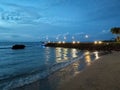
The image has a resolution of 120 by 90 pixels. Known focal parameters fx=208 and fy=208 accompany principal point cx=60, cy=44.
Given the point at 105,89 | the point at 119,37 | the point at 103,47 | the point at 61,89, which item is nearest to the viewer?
the point at 105,89

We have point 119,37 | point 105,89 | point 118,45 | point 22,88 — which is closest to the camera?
point 105,89

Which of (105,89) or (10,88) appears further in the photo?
(10,88)

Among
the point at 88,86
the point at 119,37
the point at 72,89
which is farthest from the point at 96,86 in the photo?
the point at 119,37

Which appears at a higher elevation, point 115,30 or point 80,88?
point 115,30

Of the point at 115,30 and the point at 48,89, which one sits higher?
the point at 115,30

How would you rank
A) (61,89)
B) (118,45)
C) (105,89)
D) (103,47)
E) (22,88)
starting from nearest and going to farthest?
(105,89) → (61,89) → (22,88) → (118,45) → (103,47)

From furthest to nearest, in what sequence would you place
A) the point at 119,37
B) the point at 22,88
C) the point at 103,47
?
the point at 119,37, the point at 103,47, the point at 22,88

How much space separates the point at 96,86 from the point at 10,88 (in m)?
6.16

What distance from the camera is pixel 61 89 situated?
13367 millimetres

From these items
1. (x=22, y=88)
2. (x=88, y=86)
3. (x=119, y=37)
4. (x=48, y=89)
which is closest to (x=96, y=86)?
(x=88, y=86)

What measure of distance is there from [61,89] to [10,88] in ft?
13.2

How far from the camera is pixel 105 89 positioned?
12523 mm

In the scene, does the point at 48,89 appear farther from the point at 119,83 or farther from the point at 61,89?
the point at 119,83

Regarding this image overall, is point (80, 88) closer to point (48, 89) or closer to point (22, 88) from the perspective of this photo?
point (48, 89)
